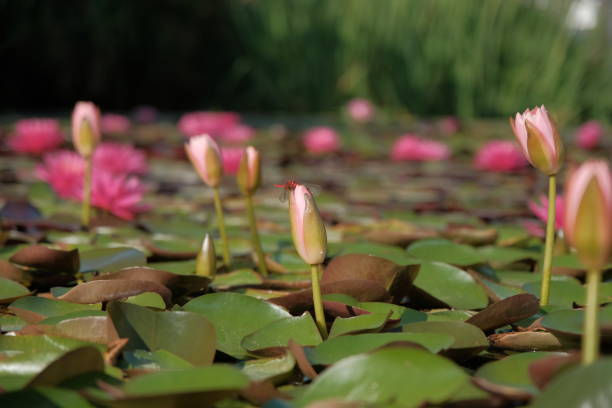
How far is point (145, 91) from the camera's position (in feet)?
15.2

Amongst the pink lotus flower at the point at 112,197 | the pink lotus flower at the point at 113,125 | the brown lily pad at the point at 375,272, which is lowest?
the brown lily pad at the point at 375,272

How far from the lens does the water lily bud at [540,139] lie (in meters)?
0.68

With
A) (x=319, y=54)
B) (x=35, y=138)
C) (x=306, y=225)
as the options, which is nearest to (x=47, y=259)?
(x=306, y=225)

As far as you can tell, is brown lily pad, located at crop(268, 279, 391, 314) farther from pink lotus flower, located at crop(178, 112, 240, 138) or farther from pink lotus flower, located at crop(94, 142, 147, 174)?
pink lotus flower, located at crop(178, 112, 240, 138)

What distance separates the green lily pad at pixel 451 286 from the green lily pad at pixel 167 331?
314mm

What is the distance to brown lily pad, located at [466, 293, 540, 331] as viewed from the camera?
672mm

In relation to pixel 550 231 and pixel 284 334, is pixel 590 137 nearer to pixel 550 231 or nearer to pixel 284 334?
pixel 550 231

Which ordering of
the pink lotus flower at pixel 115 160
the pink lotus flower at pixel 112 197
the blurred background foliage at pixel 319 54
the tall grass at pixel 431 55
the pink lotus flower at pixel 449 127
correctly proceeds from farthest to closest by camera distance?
the tall grass at pixel 431 55 → the blurred background foliage at pixel 319 54 → the pink lotus flower at pixel 449 127 → the pink lotus flower at pixel 115 160 → the pink lotus flower at pixel 112 197

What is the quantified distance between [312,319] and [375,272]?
0.55ft

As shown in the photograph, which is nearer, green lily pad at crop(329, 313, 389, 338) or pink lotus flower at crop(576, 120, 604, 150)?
green lily pad at crop(329, 313, 389, 338)

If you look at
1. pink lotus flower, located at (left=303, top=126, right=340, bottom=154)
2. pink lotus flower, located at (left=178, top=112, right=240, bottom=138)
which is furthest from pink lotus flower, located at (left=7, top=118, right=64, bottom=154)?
pink lotus flower, located at (left=303, top=126, right=340, bottom=154)

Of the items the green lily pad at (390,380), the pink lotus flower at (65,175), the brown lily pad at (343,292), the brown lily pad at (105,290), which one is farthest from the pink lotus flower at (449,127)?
the green lily pad at (390,380)

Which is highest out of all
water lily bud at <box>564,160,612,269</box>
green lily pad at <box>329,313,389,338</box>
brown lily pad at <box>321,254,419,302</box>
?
water lily bud at <box>564,160,612,269</box>

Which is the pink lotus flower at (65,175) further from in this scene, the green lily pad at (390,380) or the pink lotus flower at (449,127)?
the pink lotus flower at (449,127)
